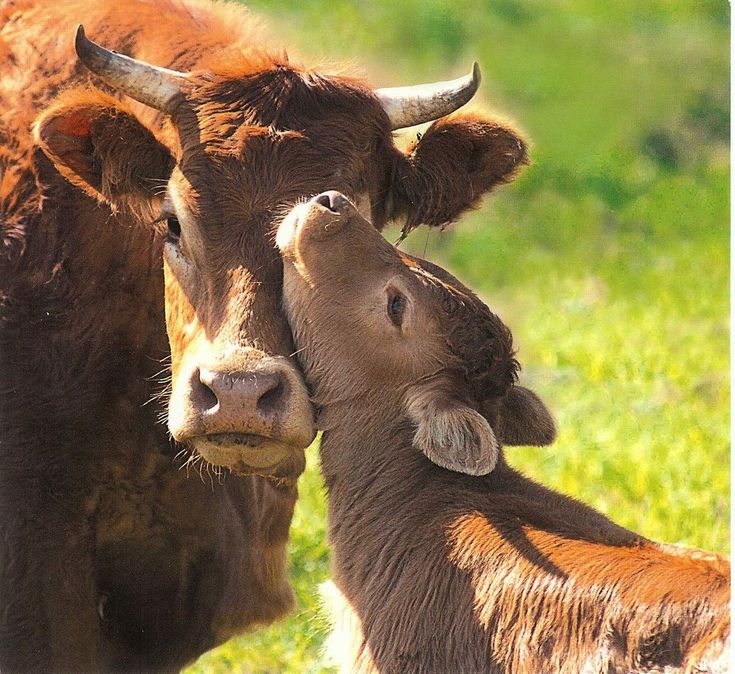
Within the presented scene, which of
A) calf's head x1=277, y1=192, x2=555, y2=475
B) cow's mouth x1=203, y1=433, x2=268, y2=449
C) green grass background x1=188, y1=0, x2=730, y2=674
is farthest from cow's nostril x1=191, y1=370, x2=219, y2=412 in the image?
green grass background x1=188, y1=0, x2=730, y2=674

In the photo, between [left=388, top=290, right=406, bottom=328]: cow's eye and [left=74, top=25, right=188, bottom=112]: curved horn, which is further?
Answer: [left=74, top=25, right=188, bottom=112]: curved horn

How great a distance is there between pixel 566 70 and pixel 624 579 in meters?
11.1

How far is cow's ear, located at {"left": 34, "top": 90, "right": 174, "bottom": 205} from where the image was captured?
561 centimetres

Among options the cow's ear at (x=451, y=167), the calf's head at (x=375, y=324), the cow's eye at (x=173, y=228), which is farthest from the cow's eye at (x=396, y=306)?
the cow's eye at (x=173, y=228)

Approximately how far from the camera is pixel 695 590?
4.30 meters

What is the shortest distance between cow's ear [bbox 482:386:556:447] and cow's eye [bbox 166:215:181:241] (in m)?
1.42

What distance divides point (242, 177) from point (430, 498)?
4.45 feet

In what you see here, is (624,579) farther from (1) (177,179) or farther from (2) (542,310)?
(2) (542,310)

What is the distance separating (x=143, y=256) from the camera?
A: 19.6ft

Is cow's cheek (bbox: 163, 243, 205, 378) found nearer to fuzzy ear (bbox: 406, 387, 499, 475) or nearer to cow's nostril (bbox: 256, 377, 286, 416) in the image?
cow's nostril (bbox: 256, 377, 286, 416)

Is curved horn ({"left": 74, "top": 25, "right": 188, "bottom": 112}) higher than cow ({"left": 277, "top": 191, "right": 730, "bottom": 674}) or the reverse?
higher

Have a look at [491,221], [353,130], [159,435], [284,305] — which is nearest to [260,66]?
[353,130]

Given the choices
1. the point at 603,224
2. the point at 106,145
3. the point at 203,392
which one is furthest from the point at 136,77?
the point at 603,224

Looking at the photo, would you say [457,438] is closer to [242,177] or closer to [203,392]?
[203,392]
